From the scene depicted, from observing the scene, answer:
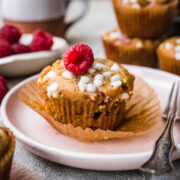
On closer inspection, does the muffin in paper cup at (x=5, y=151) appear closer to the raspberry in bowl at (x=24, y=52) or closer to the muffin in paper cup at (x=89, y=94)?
the muffin in paper cup at (x=89, y=94)

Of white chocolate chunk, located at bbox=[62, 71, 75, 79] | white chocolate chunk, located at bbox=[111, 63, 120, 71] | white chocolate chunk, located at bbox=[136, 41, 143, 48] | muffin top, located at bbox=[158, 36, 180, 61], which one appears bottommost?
white chocolate chunk, located at bbox=[136, 41, 143, 48]

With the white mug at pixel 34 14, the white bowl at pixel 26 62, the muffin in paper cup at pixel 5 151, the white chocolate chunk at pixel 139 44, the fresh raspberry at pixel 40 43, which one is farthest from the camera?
the white mug at pixel 34 14

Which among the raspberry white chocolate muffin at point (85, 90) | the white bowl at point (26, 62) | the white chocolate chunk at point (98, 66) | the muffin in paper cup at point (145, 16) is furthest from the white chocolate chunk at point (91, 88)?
the muffin in paper cup at point (145, 16)

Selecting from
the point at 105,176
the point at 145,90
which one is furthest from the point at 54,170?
the point at 145,90

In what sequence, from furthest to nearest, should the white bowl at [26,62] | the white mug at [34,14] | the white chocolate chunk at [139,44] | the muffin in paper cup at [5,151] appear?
the white mug at [34,14], the white chocolate chunk at [139,44], the white bowl at [26,62], the muffin in paper cup at [5,151]

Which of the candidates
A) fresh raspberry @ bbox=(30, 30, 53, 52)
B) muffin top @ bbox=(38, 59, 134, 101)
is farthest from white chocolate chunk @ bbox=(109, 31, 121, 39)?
muffin top @ bbox=(38, 59, 134, 101)

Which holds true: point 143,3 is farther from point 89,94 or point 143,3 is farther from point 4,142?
point 4,142

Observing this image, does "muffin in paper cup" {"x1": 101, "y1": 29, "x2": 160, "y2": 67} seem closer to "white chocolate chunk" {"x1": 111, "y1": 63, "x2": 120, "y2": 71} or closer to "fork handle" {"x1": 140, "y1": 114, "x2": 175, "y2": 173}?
"white chocolate chunk" {"x1": 111, "y1": 63, "x2": 120, "y2": 71}

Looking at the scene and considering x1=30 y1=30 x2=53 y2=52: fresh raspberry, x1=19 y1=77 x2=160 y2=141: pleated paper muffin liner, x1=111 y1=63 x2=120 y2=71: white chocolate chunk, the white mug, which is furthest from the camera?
the white mug
